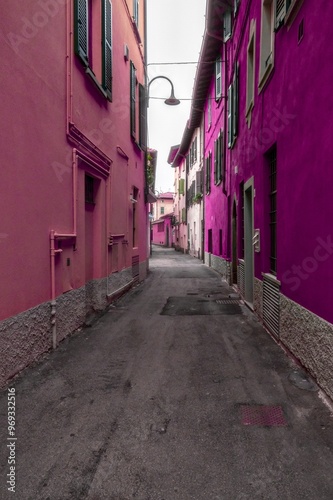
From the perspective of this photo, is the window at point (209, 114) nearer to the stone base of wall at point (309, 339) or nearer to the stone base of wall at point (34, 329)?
the stone base of wall at point (34, 329)

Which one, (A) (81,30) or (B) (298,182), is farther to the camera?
(A) (81,30)

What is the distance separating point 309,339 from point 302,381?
1.53ft

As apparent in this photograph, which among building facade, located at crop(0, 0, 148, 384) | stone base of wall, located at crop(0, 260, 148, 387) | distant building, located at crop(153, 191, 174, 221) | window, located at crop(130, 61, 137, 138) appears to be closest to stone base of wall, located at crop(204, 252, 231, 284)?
building facade, located at crop(0, 0, 148, 384)

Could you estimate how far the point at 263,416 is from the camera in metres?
3.05

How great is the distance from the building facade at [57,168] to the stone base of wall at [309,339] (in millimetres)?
3249

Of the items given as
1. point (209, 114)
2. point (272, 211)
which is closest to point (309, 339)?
point (272, 211)

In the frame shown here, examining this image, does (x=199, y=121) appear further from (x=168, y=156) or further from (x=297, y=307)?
(x=297, y=307)

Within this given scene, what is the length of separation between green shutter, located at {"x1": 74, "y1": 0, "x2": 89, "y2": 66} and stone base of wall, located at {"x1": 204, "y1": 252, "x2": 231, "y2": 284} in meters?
7.79

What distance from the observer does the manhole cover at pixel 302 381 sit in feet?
11.7

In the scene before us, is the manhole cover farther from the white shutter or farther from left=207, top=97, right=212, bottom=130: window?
left=207, top=97, right=212, bottom=130: window

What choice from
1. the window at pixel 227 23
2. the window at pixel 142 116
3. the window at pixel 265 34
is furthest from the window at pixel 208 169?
the window at pixel 265 34

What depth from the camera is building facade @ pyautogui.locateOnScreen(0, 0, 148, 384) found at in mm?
3719

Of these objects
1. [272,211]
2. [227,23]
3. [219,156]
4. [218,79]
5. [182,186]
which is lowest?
[272,211]

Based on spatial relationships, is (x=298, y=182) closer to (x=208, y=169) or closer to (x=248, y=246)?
(x=248, y=246)
